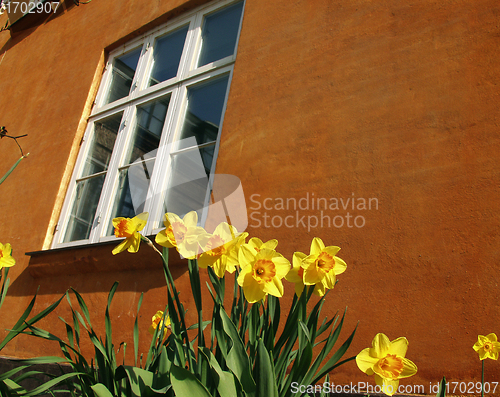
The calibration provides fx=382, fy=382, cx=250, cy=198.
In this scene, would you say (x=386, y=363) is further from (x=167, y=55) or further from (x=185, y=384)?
(x=167, y=55)

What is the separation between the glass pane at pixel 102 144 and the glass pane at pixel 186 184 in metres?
0.93

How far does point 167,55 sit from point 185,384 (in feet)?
11.2

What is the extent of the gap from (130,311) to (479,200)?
2041 millimetres

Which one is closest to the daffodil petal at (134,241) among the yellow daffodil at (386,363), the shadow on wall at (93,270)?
the yellow daffodil at (386,363)

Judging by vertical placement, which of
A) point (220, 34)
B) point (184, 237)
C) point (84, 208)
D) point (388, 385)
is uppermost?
point (220, 34)

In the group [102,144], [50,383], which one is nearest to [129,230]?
[50,383]

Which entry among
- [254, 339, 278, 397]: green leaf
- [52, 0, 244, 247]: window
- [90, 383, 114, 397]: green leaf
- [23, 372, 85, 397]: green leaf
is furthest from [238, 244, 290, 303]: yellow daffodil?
[52, 0, 244, 247]: window

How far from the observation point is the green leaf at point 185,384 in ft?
2.49

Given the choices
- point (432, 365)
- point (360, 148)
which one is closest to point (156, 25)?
point (360, 148)

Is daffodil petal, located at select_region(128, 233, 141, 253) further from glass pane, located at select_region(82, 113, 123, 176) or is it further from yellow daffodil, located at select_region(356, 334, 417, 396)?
glass pane, located at select_region(82, 113, 123, 176)

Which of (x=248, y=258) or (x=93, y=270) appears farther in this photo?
(x=93, y=270)

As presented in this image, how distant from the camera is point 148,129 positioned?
330cm

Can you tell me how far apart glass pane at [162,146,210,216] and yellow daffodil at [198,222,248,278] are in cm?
172

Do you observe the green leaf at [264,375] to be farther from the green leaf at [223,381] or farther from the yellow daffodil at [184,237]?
the yellow daffodil at [184,237]
